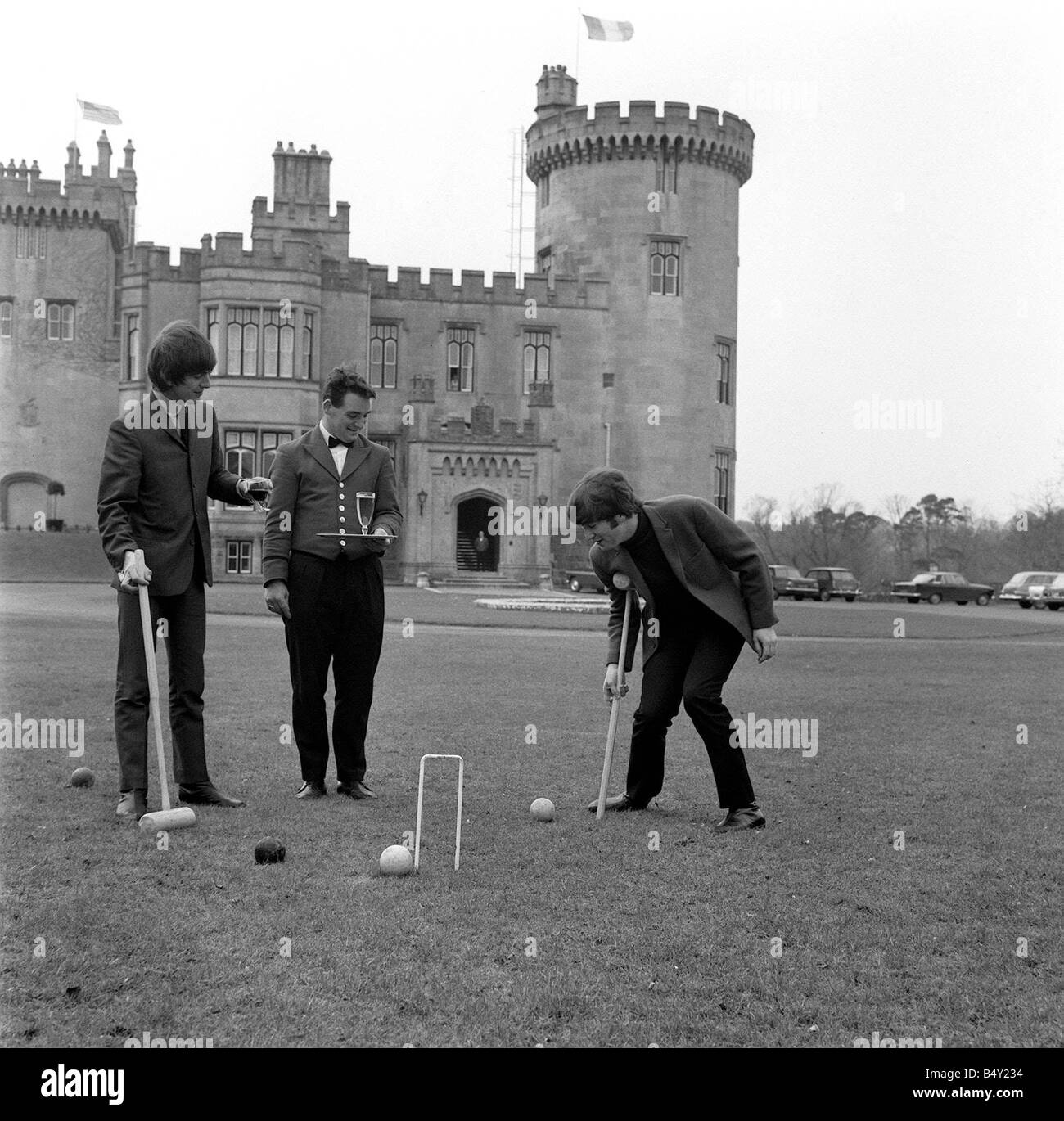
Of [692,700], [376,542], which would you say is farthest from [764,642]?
[376,542]

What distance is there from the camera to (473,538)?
5134 cm

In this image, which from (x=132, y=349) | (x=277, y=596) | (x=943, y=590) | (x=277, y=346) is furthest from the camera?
(x=943, y=590)

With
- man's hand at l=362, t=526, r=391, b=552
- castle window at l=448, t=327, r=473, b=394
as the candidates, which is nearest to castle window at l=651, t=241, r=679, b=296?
castle window at l=448, t=327, r=473, b=394

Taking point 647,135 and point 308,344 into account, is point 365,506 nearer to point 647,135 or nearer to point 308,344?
point 308,344

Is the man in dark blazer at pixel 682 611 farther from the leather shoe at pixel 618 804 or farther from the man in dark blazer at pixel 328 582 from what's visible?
the man in dark blazer at pixel 328 582

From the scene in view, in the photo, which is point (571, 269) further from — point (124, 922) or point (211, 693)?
point (124, 922)

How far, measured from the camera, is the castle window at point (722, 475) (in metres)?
56.0

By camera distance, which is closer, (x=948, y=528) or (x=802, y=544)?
(x=802, y=544)

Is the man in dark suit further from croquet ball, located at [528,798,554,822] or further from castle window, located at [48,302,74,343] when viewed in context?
castle window, located at [48,302,74,343]

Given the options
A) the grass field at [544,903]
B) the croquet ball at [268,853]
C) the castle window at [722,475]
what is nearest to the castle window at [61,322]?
the castle window at [722,475]

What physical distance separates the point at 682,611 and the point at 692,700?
0.54m

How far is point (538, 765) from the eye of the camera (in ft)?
30.2
